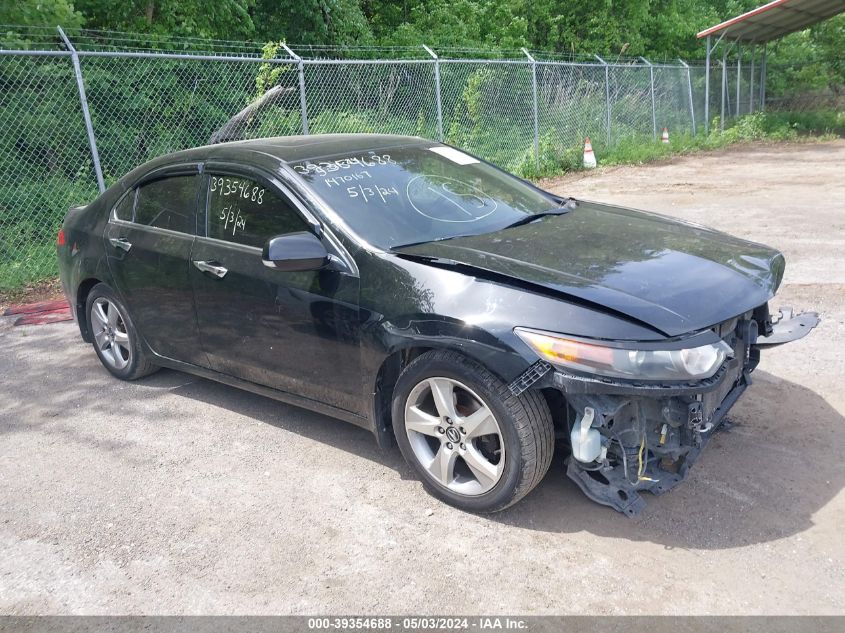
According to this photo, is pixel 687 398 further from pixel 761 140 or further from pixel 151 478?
pixel 761 140

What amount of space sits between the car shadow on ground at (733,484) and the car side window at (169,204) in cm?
133

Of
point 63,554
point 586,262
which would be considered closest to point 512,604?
point 586,262

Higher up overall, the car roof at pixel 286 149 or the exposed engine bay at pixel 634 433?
the car roof at pixel 286 149

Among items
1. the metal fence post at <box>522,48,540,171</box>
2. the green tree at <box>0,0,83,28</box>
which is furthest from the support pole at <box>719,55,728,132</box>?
the green tree at <box>0,0,83,28</box>

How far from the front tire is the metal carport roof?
20672mm

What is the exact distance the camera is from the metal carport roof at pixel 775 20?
2120 centimetres

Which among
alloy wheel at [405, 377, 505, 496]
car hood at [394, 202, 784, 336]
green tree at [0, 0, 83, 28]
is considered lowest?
alloy wheel at [405, 377, 505, 496]

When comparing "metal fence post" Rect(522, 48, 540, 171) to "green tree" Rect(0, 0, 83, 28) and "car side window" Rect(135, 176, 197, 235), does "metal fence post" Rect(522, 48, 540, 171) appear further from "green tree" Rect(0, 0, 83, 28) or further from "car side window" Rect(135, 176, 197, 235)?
"car side window" Rect(135, 176, 197, 235)

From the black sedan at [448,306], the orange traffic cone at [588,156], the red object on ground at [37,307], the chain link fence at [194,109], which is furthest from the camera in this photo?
the orange traffic cone at [588,156]

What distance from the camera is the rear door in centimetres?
447

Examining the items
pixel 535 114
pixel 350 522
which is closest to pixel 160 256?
A: pixel 350 522

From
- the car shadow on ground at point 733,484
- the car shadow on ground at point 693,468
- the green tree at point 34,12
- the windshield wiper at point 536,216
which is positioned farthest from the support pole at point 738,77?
the car shadow on ground at point 733,484

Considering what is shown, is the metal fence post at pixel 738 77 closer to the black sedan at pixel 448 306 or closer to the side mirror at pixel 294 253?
the black sedan at pixel 448 306

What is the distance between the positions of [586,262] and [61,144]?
8.65m
